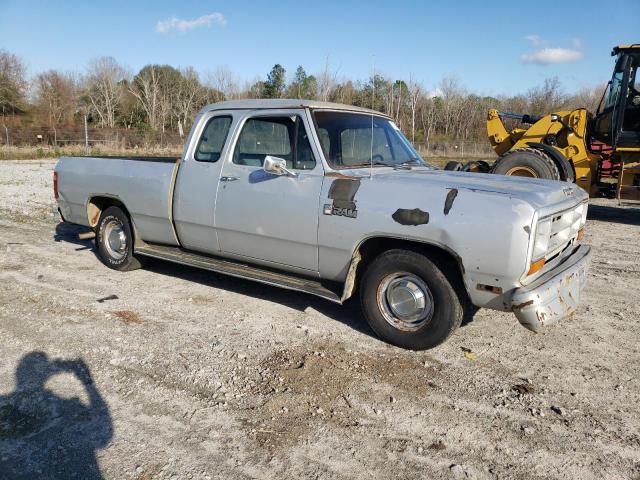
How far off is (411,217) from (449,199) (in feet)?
1.06

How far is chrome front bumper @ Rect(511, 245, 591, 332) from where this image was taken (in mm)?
3566

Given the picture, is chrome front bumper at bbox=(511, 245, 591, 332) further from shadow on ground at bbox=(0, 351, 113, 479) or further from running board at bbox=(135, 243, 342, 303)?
shadow on ground at bbox=(0, 351, 113, 479)

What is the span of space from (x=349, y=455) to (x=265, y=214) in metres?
2.51

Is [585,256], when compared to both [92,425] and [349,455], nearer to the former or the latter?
[349,455]

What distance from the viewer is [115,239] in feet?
21.6

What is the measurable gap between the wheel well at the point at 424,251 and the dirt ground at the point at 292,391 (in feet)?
2.40

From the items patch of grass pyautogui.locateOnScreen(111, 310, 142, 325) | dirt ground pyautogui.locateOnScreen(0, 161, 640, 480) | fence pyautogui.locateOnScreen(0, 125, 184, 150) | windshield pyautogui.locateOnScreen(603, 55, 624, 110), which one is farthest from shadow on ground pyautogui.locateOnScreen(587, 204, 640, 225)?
fence pyautogui.locateOnScreen(0, 125, 184, 150)

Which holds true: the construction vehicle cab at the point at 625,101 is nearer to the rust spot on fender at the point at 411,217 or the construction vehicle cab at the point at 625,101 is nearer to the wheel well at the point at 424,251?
the wheel well at the point at 424,251

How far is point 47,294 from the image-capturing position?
5594 millimetres

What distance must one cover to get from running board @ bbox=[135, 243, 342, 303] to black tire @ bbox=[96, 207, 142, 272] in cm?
39

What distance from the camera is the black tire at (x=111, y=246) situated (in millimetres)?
6336

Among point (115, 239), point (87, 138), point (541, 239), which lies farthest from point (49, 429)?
point (87, 138)

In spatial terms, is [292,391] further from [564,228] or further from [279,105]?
[279,105]

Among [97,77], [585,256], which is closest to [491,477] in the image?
[585,256]
